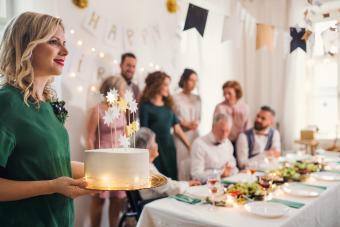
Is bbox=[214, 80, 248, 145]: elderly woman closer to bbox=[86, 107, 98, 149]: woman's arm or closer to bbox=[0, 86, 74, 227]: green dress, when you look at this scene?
bbox=[86, 107, 98, 149]: woman's arm

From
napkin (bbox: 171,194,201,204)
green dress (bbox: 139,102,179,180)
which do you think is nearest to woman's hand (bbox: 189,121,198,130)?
green dress (bbox: 139,102,179,180)

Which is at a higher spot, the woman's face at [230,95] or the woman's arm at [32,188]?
the woman's face at [230,95]

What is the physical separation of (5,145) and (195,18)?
1.95 m

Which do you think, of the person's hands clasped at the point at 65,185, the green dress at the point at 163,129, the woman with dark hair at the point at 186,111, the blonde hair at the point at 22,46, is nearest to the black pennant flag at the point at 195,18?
the green dress at the point at 163,129

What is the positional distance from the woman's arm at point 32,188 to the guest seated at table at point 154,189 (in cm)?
107

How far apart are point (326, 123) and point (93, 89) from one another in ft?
10.1

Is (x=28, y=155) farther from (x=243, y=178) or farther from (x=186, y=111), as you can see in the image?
(x=186, y=111)

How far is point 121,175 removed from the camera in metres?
1.21

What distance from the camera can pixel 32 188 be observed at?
103 centimetres

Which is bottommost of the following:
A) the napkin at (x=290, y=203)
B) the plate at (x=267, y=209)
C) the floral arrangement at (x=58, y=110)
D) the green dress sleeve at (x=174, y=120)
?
the napkin at (x=290, y=203)

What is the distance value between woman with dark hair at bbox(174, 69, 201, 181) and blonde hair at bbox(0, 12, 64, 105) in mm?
2503

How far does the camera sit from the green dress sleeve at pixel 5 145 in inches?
Answer: 39.3

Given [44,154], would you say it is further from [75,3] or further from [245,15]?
[245,15]

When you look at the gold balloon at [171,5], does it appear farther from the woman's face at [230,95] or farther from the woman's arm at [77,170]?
the woman's arm at [77,170]
